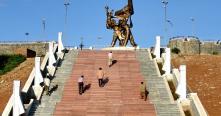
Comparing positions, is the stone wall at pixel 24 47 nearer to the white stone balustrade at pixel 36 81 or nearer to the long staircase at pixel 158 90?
the white stone balustrade at pixel 36 81

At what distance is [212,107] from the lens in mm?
45375

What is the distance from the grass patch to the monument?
62.4 ft

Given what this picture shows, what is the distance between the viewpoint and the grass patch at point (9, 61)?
218ft

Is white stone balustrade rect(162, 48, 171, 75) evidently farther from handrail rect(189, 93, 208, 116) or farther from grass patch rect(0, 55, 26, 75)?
grass patch rect(0, 55, 26, 75)

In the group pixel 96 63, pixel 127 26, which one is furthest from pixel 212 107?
pixel 96 63

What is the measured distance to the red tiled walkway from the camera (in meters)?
29.6

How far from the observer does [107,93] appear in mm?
32000

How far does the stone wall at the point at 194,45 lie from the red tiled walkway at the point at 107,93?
42.0m

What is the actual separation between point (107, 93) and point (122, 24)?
55.2 ft

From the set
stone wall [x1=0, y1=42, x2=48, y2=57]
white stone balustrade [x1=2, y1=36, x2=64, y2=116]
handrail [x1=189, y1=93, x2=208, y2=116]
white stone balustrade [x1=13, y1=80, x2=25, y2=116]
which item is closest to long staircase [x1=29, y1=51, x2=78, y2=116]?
white stone balustrade [x1=2, y1=36, x2=64, y2=116]

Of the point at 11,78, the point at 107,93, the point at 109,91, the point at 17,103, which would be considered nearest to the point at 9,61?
the point at 11,78

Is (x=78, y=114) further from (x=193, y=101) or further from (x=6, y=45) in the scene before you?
(x=6, y=45)

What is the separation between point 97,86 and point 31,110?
14.6 feet

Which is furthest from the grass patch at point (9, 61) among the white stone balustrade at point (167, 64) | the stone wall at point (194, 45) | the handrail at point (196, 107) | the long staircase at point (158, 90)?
the handrail at point (196, 107)
